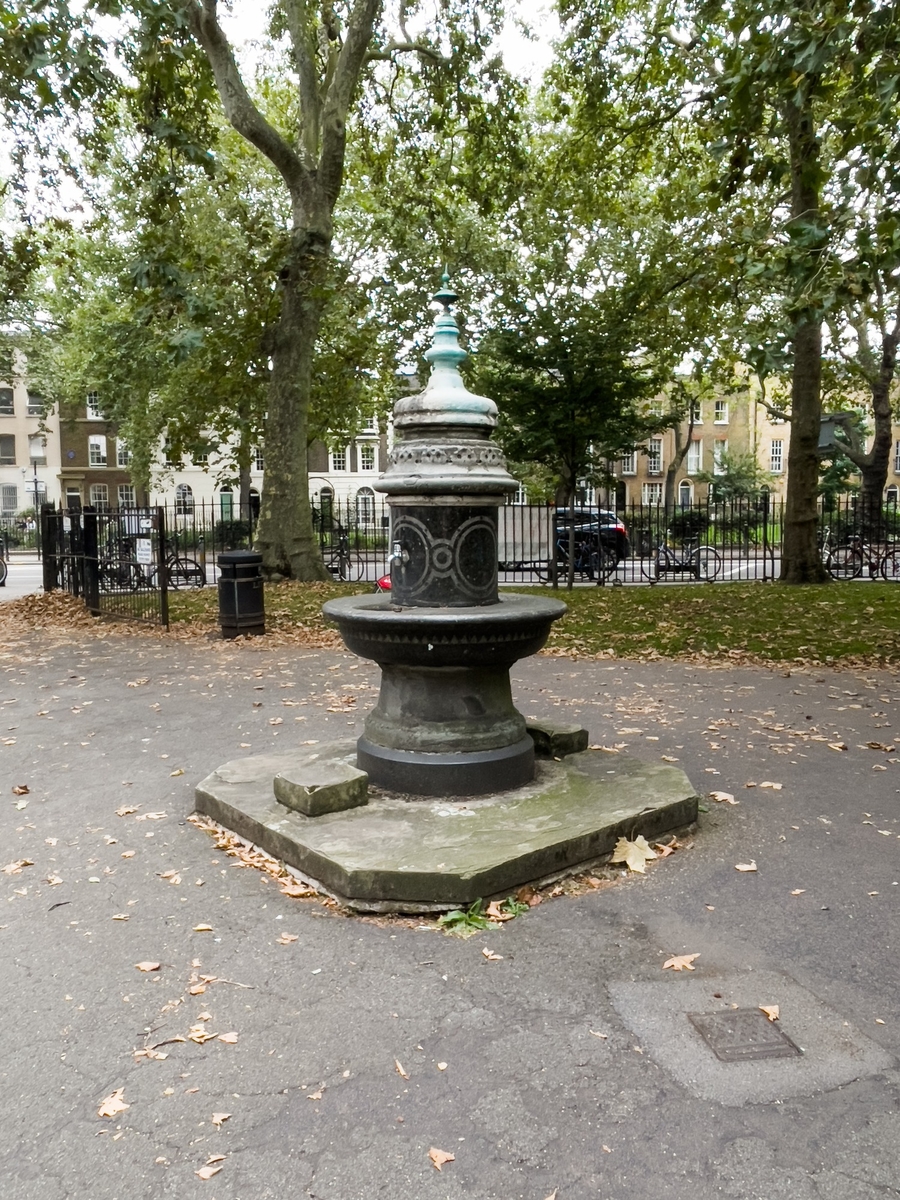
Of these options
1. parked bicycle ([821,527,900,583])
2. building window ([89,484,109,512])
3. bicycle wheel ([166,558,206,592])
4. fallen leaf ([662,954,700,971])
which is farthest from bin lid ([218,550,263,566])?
building window ([89,484,109,512])

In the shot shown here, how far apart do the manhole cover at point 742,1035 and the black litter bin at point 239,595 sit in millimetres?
10075

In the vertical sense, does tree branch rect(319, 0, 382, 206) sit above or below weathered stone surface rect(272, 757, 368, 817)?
above

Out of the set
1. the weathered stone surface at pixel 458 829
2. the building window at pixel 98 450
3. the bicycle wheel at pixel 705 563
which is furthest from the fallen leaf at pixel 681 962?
the building window at pixel 98 450

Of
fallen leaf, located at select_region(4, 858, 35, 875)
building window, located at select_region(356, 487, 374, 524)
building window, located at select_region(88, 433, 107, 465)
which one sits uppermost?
building window, located at select_region(88, 433, 107, 465)

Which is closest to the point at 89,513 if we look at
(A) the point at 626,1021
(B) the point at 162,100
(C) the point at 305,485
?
(C) the point at 305,485

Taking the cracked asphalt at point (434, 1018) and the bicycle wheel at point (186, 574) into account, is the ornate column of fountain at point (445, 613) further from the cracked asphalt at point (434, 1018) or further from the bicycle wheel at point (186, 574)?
the bicycle wheel at point (186, 574)

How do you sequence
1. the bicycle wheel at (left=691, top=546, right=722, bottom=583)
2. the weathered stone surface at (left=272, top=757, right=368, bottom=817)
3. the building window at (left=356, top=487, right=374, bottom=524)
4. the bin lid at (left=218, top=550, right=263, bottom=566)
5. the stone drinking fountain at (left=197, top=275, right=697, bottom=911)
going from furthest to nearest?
the building window at (left=356, top=487, right=374, bottom=524), the bicycle wheel at (left=691, top=546, right=722, bottom=583), the bin lid at (left=218, top=550, right=263, bottom=566), the weathered stone surface at (left=272, top=757, right=368, bottom=817), the stone drinking fountain at (left=197, top=275, right=697, bottom=911)

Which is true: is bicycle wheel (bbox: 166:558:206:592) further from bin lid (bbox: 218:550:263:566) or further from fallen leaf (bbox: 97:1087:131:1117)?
fallen leaf (bbox: 97:1087:131:1117)

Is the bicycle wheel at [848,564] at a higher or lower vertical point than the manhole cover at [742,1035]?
higher

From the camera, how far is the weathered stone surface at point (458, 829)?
3971mm

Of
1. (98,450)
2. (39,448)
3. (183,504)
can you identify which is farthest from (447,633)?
(39,448)

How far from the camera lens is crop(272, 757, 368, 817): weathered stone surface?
15.4ft

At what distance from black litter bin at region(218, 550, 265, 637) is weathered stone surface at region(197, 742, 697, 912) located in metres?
7.00

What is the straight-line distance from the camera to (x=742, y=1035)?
301 cm
